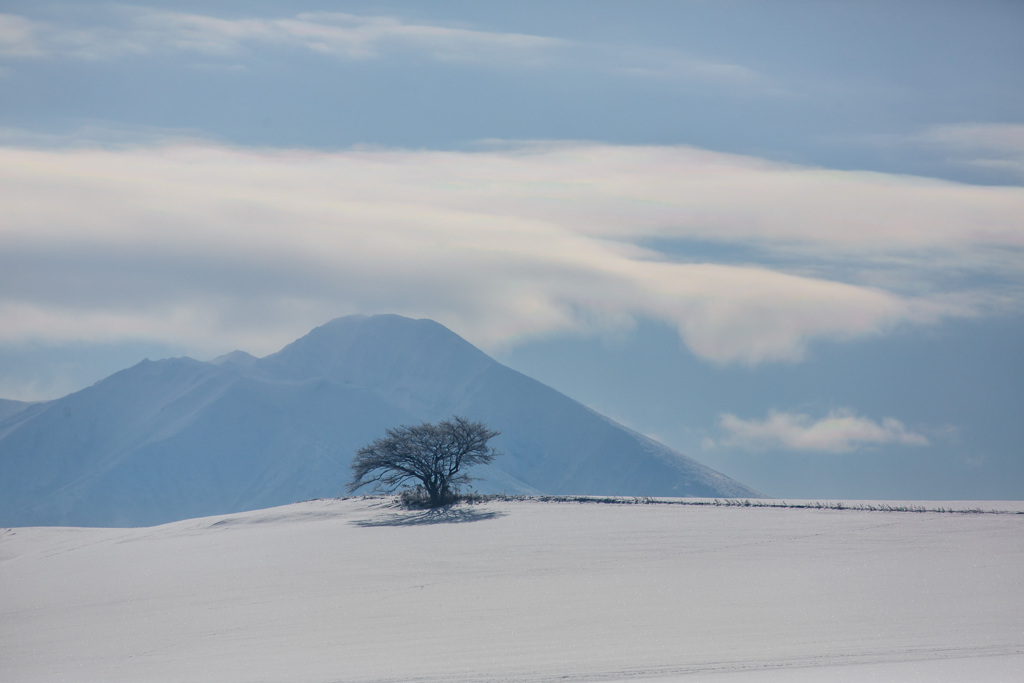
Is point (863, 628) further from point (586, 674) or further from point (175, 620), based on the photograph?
point (175, 620)

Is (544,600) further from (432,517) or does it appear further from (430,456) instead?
(430,456)

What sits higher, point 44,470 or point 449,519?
point 44,470

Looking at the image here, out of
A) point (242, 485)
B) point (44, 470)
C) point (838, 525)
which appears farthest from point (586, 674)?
point (44, 470)

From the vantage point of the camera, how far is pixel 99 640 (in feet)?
71.6

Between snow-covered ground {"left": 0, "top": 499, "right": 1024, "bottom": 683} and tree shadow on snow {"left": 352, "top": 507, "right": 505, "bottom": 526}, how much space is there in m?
0.21

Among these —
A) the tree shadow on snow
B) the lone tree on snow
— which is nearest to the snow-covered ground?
the tree shadow on snow

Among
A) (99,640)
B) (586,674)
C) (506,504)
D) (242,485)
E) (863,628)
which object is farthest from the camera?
(242,485)

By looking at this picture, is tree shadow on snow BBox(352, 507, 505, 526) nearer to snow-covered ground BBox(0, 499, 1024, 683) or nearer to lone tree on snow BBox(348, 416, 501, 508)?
snow-covered ground BBox(0, 499, 1024, 683)

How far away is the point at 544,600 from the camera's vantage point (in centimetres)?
2305

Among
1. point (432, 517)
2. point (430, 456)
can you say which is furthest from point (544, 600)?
point (430, 456)

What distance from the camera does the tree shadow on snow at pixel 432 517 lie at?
34312 millimetres

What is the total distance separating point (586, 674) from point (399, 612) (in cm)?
655

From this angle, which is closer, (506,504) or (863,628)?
(863,628)

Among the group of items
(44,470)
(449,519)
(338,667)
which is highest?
(44,470)
